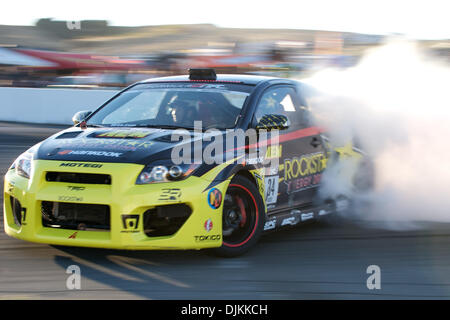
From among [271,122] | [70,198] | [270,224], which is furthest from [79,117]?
[270,224]

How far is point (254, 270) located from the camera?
5.15m

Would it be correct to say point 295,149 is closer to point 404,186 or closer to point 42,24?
point 404,186

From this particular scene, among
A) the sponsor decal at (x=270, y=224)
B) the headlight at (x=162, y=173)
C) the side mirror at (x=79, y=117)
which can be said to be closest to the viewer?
the headlight at (x=162, y=173)

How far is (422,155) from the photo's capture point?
8352 mm

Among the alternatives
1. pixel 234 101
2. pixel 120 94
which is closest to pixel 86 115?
pixel 120 94

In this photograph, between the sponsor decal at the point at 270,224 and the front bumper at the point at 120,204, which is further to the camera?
the sponsor decal at the point at 270,224

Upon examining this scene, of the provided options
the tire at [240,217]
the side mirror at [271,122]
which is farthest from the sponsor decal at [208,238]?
the side mirror at [271,122]

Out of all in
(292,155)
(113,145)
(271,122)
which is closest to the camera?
(113,145)

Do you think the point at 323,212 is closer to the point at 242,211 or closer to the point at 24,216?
the point at 242,211

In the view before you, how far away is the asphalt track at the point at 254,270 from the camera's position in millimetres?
4551

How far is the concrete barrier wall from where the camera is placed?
1883cm

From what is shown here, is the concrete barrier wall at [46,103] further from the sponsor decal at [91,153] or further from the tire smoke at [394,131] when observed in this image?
the sponsor decal at [91,153]

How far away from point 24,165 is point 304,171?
2461 mm
